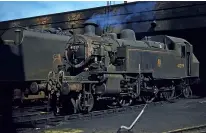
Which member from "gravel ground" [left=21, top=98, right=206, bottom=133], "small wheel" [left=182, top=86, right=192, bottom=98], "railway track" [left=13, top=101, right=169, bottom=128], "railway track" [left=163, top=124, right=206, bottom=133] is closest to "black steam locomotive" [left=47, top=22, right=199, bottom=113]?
"railway track" [left=13, top=101, right=169, bottom=128]

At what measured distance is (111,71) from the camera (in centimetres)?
1081

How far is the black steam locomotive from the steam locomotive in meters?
1.32

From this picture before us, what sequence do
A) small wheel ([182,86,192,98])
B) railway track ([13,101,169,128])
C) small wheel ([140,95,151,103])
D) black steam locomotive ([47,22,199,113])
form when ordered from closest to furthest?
railway track ([13,101,169,128]) → black steam locomotive ([47,22,199,113]) → small wheel ([140,95,151,103]) → small wheel ([182,86,192,98])

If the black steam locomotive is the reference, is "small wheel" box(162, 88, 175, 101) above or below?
below

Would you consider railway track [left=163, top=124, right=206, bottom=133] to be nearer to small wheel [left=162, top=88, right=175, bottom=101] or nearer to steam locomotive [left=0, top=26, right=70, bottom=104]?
steam locomotive [left=0, top=26, right=70, bottom=104]

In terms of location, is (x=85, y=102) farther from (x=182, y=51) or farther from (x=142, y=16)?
(x=142, y=16)

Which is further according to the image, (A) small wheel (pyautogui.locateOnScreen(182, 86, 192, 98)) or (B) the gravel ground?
(A) small wheel (pyautogui.locateOnScreen(182, 86, 192, 98))

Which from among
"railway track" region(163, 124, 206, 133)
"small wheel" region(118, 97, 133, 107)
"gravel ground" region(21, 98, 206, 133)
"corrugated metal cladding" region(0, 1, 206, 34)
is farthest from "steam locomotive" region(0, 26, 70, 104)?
"corrugated metal cladding" region(0, 1, 206, 34)

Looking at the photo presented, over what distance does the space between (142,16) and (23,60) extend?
451 inches

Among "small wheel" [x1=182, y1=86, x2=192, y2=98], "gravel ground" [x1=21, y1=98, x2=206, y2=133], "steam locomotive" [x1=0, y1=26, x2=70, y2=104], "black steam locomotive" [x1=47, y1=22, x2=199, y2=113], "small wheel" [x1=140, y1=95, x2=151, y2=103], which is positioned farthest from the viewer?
"small wheel" [x1=182, y1=86, x2=192, y2=98]

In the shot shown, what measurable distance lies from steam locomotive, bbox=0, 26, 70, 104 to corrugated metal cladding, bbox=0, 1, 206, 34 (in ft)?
23.2

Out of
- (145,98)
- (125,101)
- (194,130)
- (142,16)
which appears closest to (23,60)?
(125,101)

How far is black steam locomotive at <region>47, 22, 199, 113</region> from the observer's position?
1030 centimetres

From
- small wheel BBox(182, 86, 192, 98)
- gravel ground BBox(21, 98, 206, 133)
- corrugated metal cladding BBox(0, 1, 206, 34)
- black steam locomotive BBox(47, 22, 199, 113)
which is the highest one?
corrugated metal cladding BBox(0, 1, 206, 34)
